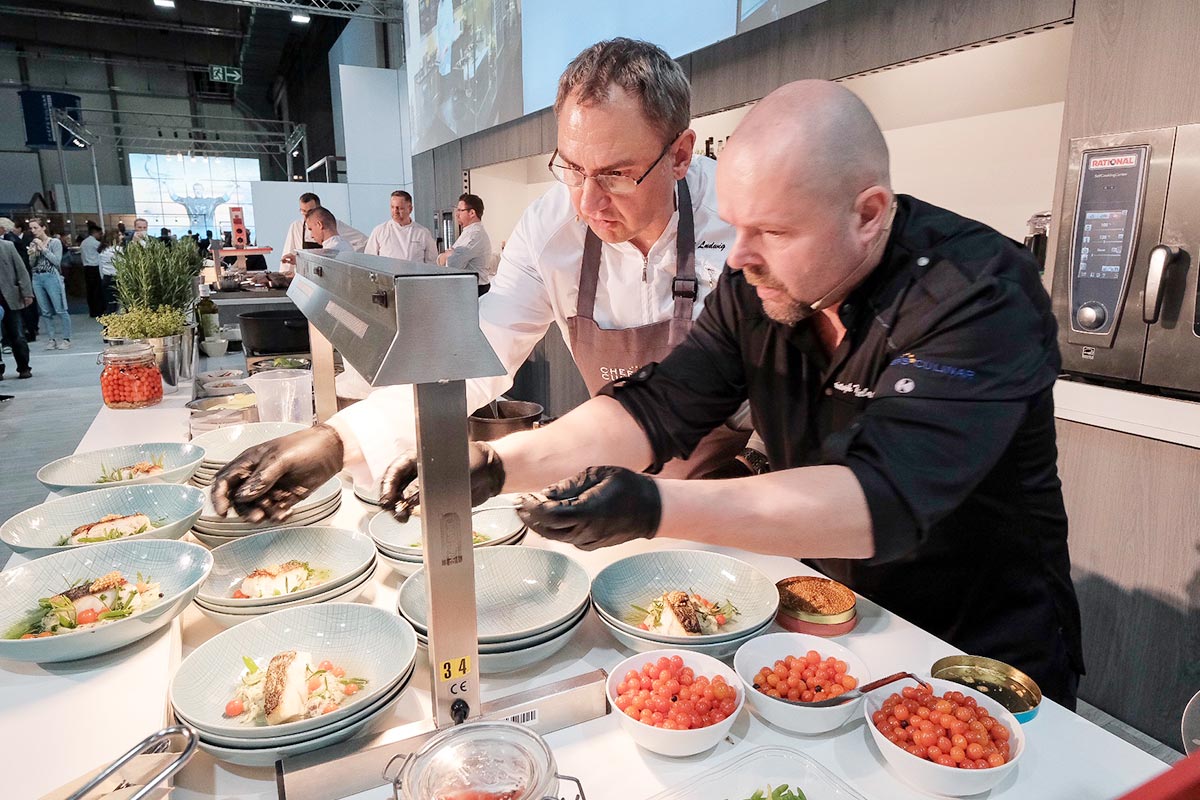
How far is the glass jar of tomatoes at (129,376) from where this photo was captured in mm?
2494

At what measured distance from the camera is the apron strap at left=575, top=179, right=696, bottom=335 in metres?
1.82

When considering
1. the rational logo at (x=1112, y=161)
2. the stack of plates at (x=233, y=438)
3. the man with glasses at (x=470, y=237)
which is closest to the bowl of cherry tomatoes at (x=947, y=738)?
the stack of plates at (x=233, y=438)

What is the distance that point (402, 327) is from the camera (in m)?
0.66

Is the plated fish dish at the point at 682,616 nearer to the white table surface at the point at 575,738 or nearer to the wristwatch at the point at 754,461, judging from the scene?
the white table surface at the point at 575,738

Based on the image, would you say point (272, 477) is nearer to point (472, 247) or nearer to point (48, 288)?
point (472, 247)

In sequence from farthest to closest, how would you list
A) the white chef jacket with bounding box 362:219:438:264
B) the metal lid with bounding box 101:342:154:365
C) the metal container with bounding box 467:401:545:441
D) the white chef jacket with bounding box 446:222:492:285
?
1. the white chef jacket with bounding box 362:219:438:264
2. the white chef jacket with bounding box 446:222:492:285
3. the metal lid with bounding box 101:342:154:365
4. the metal container with bounding box 467:401:545:441

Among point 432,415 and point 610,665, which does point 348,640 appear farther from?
point 432,415

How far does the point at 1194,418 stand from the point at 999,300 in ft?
4.53

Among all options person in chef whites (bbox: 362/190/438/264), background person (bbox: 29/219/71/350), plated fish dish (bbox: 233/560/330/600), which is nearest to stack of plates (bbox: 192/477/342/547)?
plated fish dish (bbox: 233/560/330/600)

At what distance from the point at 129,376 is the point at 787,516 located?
2407mm

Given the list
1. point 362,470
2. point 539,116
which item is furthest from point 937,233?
point 539,116

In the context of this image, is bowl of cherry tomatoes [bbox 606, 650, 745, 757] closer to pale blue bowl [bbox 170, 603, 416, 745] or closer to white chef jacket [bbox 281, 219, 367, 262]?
pale blue bowl [bbox 170, 603, 416, 745]

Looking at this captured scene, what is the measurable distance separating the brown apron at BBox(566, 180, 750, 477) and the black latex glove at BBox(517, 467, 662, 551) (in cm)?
92

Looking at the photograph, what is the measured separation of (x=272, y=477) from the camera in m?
1.04
